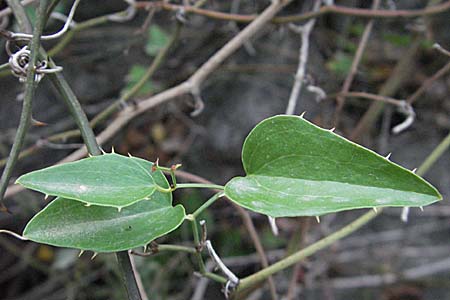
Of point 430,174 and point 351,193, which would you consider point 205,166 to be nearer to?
point 430,174

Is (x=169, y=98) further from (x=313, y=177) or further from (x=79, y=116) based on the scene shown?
(x=313, y=177)

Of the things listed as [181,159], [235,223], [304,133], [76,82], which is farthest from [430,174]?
[304,133]

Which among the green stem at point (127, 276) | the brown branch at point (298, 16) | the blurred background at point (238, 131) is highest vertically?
the brown branch at point (298, 16)

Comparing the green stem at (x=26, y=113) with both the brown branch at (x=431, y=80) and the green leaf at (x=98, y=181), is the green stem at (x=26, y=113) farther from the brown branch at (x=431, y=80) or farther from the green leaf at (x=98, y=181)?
the brown branch at (x=431, y=80)

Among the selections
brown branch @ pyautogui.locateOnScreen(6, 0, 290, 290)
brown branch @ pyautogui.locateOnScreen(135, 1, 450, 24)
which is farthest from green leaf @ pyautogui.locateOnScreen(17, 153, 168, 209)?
brown branch @ pyautogui.locateOnScreen(135, 1, 450, 24)

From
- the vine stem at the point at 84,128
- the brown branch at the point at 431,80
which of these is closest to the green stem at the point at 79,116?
the vine stem at the point at 84,128

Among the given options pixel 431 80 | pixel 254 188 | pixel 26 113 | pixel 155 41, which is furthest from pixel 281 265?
pixel 155 41
